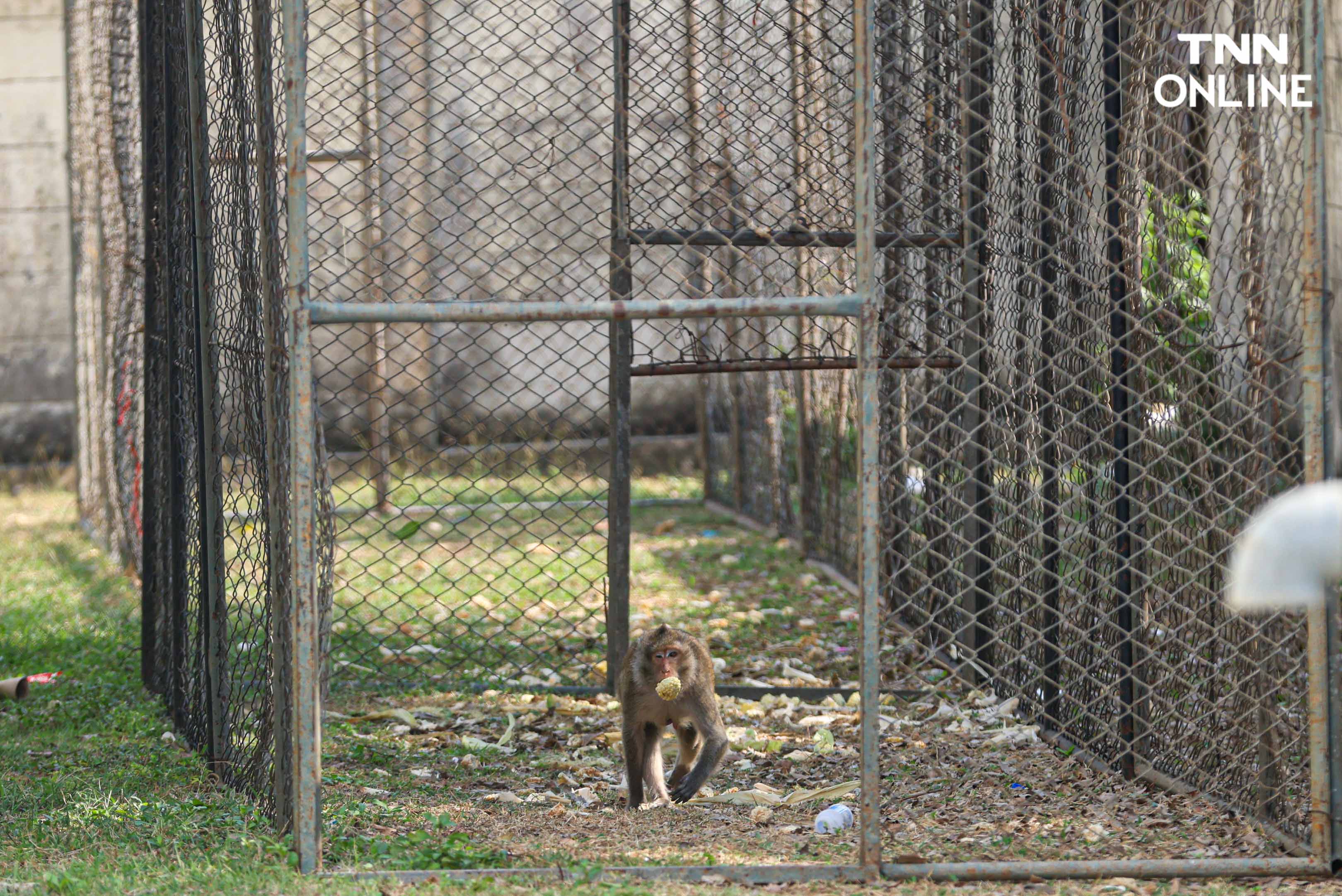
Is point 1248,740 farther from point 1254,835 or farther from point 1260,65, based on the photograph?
point 1260,65

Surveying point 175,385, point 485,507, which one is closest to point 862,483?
point 175,385

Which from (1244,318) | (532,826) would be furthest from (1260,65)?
(532,826)

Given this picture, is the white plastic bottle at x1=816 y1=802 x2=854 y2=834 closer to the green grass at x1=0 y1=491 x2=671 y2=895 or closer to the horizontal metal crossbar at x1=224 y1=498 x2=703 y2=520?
the green grass at x1=0 y1=491 x2=671 y2=895

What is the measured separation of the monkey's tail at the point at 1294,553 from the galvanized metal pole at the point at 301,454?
2559 millimetres

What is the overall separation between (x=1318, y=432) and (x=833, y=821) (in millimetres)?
1912

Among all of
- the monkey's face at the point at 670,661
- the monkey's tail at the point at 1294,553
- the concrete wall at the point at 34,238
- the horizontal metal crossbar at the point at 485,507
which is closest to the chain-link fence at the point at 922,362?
the monkey's face at the point at 670,661

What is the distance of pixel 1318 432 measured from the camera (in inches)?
150

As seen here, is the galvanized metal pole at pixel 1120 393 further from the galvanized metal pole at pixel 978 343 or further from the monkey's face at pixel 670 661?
the monkey's face at pixel 670 661

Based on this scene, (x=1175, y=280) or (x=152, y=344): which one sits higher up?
(x=1175, y=280)

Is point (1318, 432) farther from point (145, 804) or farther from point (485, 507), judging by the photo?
point (485, 507)

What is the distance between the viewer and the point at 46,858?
3.98m

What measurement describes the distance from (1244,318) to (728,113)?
2.62m

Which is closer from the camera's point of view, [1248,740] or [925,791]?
[1248,740]

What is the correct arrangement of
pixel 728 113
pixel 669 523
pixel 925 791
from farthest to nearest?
pixel 669 523
pixel 728 113
pixel 925 791
